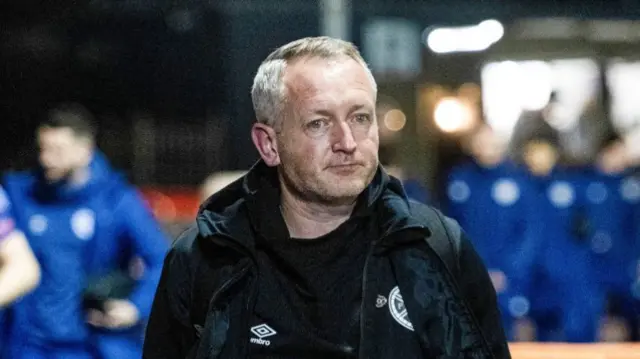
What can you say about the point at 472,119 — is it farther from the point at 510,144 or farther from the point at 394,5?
the point at 394,5

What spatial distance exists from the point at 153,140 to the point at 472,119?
1936mm

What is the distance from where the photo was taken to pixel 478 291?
1.71m

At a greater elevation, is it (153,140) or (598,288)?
(153,140)

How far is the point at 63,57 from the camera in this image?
4457mm

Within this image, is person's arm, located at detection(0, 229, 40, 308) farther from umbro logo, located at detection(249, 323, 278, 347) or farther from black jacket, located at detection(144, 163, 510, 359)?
umbro logo, located at detection(249, 323, 278, 347)

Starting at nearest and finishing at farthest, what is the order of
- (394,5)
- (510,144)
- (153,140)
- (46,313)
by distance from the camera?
(46,313) → (153,140) → (394,5) → (510,144)

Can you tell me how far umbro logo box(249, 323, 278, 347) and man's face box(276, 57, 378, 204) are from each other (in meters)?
0.24

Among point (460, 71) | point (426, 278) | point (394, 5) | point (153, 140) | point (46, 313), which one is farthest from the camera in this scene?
point (460, 71)

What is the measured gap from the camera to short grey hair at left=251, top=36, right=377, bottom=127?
66.7 inches

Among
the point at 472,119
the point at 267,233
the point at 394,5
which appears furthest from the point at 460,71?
the point at 267,233

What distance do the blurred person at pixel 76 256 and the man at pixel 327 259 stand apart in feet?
7.51

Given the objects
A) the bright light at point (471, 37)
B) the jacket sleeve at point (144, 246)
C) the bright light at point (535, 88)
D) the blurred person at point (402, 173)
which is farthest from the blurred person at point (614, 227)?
the jacket sleeve at point (144, 246)

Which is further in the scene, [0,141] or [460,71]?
[460,71]

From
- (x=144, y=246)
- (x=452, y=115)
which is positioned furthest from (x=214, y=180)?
(x=452, y=115)
